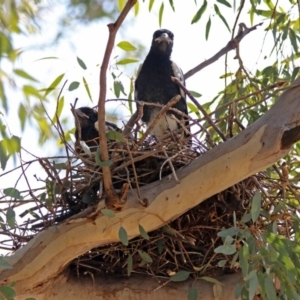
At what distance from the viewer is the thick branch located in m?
1.92

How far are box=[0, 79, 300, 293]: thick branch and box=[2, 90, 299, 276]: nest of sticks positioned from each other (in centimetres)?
12

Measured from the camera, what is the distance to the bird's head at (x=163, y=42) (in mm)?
3744

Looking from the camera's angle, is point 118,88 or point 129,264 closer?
point 129,264

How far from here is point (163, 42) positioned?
3.74m

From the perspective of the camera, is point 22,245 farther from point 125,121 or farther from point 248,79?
point 248,79

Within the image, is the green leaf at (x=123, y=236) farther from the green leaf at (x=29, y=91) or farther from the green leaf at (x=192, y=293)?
the green leaf at (x=29, y=91)

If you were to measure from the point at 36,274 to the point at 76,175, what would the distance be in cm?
38

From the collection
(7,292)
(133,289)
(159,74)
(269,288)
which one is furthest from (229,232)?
(159,74)

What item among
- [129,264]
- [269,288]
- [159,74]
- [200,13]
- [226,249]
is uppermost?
[159,74]

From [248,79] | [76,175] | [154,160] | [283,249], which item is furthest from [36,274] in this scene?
[248,79]

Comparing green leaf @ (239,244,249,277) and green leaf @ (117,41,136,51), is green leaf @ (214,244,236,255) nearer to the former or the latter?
green leaf @ (239,244,249,277)

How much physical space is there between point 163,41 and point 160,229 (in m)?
1.79

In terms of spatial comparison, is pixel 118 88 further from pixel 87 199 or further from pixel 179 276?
pixel 179 276

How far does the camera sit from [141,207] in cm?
200
